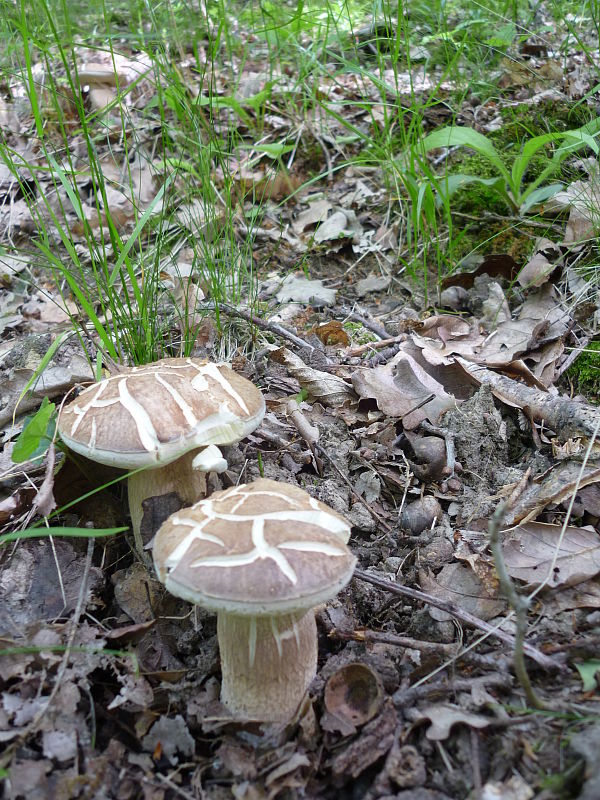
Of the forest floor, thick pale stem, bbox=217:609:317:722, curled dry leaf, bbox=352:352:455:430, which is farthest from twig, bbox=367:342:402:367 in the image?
thick pale stem, bbox=217:609:317:722

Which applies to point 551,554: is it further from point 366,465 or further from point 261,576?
point 261,576

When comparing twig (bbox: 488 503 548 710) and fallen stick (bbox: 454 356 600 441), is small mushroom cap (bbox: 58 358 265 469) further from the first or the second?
fallen stick (bbox: 454 356 600 441)

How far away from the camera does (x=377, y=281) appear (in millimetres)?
4375

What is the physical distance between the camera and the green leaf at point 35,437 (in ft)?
7.95

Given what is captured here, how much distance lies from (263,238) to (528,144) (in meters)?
2.16

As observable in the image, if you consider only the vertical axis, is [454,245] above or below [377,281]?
above

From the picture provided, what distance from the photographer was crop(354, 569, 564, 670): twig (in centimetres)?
186

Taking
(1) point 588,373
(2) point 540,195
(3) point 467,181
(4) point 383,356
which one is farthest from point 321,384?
(2) point 540,195

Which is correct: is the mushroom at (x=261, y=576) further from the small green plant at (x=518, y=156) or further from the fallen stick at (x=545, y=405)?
the small green plant at (x=518, y=156)

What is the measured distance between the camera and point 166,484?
2418 millimetres

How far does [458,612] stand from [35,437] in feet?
5.92

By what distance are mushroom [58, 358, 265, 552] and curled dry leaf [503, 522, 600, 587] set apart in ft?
3.75

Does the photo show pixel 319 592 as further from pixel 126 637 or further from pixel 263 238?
pixel 263 238

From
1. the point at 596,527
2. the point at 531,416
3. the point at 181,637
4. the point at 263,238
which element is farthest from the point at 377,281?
the point at 181,637
